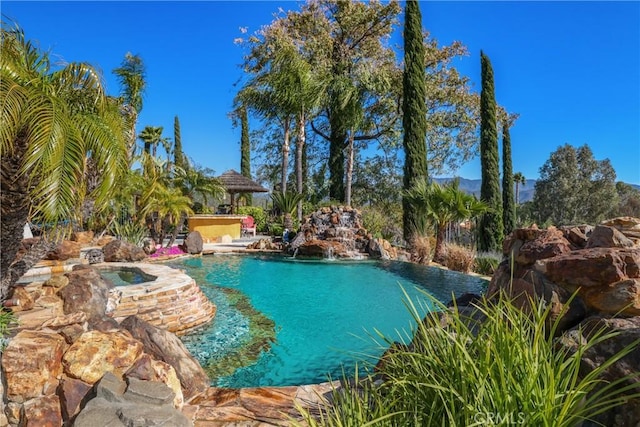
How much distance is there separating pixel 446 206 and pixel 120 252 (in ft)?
33.3

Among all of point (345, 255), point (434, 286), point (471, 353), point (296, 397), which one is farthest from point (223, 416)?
point (345, 255)

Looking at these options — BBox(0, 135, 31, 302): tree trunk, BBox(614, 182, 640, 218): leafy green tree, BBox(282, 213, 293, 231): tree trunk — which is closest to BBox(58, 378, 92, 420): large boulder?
BBox(0, 135, 31, 302): tree trunk

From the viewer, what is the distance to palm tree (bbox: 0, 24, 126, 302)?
330 centimetres

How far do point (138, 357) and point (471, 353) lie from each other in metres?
2.74

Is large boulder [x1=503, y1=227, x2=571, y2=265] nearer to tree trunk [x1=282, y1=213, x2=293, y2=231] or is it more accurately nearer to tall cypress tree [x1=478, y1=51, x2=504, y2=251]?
tree trunk [x1=282, y1=213, x2=293, y2=231]

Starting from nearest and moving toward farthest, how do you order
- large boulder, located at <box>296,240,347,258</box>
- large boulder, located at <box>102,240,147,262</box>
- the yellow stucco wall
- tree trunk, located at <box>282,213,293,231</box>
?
large boulder, located at <box>102,240,147,262</box> → large boulder, located at <box>296,240,347,258</box> → tree trunk, located at <box>282,213,293,231</box> → the yellow stucco wall

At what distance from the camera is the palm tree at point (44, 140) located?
3.30 metres

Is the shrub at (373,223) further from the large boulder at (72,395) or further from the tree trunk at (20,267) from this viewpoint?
the large boulder at (72,395)

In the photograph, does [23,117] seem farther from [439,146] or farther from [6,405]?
[439,146]

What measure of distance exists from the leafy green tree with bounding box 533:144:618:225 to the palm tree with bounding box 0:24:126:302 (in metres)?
34.8

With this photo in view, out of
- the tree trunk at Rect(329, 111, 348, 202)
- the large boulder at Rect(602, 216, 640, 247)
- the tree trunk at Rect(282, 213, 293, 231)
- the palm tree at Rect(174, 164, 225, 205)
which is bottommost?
the large boulder at Rect(602, 216, 640, 247)

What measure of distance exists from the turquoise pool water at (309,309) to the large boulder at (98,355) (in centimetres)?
123

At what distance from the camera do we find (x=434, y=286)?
29.2 feet

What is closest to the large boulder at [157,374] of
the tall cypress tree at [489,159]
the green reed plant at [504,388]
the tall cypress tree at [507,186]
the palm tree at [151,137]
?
the green reed plant at [504,388]
